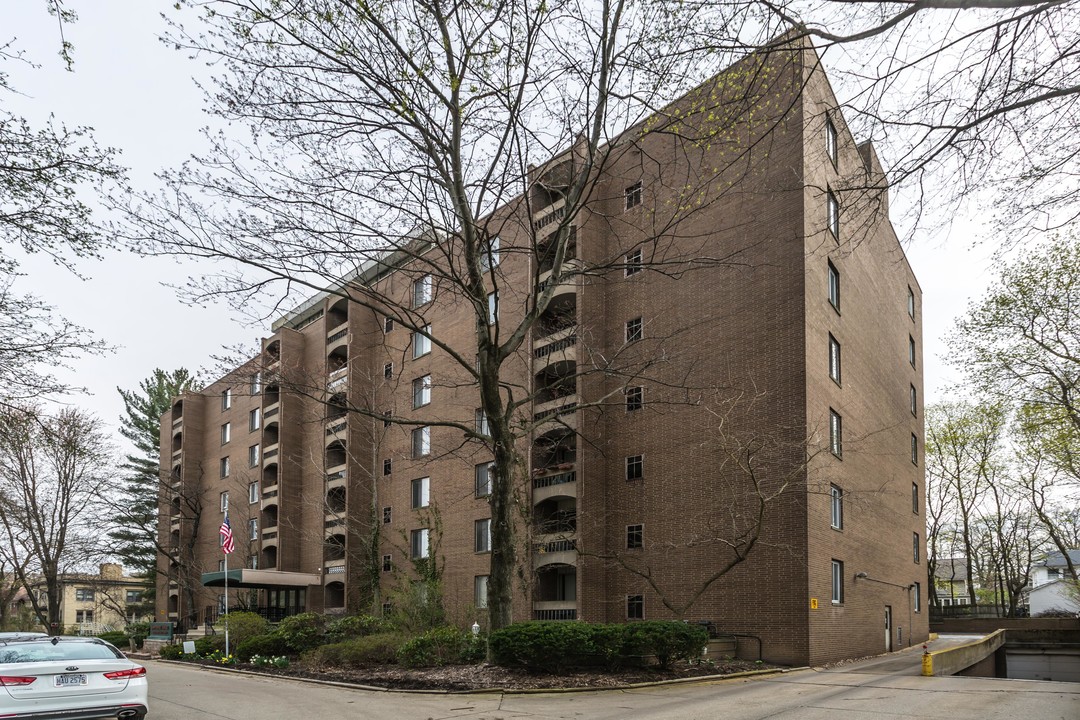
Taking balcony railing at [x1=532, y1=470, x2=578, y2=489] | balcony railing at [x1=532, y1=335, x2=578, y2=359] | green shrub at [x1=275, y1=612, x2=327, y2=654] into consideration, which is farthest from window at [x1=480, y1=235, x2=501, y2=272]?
green shrub at [x1=275, y1=612, x2=327, y2=654]

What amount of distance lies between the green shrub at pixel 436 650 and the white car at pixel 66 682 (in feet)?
26.8

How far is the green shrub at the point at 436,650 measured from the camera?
17812mm

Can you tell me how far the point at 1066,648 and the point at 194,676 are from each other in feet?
137

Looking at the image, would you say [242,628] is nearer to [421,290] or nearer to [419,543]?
[419,543]

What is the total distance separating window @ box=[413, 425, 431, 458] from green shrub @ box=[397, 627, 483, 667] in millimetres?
16588

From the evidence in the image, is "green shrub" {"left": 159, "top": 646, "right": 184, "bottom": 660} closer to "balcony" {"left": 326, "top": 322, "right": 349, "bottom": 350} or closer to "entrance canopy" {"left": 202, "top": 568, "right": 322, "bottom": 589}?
"entrance canopy" {"left": 202, "top": 568, "right": 322, "bottom": 589}

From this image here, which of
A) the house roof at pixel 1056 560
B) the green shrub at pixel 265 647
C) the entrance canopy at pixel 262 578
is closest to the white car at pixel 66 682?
the green shrub at pixel 265 647

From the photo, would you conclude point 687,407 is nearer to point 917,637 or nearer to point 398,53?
point 398,53

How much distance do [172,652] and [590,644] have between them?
19.6 meters

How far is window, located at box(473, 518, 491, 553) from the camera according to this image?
99.8 feet

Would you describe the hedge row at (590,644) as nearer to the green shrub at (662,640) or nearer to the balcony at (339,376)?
the green shrub at (662,640)

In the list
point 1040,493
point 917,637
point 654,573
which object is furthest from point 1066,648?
point 654,573

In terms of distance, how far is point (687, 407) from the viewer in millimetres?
23734

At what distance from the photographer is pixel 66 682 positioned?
9617 mm
